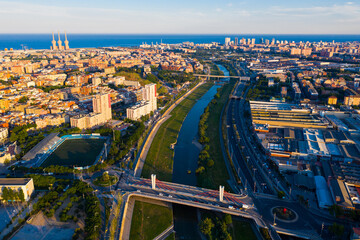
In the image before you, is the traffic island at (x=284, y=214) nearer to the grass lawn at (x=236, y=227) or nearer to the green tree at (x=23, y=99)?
the grass lawn at (x=236, y=227)

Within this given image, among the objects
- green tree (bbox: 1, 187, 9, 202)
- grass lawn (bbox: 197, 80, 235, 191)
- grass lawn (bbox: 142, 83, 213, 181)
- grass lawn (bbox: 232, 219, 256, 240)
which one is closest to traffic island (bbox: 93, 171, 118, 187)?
grass lawn (bbox: 142, 83, 213, 181)

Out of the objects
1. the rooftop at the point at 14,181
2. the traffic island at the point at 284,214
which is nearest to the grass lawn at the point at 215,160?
the traffic island at the point at 284,214

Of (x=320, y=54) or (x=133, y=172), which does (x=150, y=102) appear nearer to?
(x=133, y=172)

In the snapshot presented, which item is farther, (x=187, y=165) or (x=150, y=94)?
(x=150, y=94)

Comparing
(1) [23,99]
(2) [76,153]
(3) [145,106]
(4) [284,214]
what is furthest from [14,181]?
(1) [23,99]

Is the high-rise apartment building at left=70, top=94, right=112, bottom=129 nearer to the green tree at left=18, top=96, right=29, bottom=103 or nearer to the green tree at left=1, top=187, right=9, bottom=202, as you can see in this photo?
the green tree at left=18, top=96, right=29, bottom=103

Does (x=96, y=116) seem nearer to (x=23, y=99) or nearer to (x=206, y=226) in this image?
(x=23, y=99)
